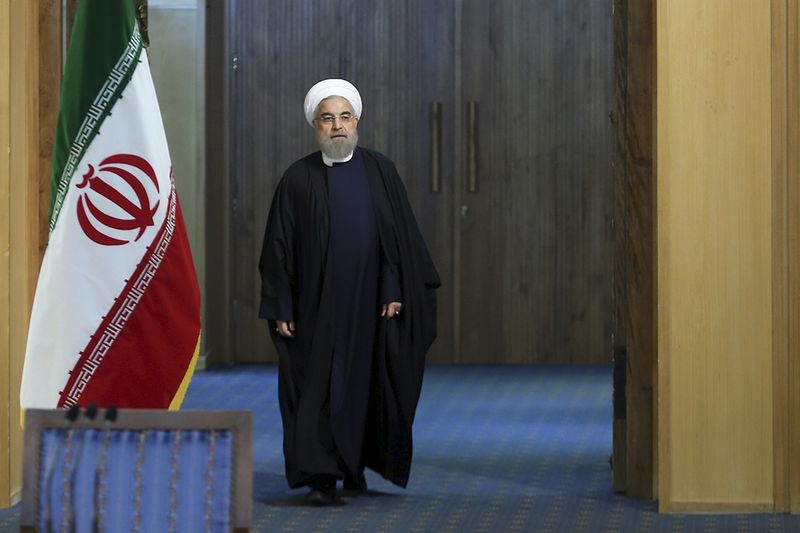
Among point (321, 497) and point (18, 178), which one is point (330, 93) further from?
point (321, 497)

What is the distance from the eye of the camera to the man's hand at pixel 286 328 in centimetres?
586

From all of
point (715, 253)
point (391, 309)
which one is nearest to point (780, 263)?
point (715, 253)

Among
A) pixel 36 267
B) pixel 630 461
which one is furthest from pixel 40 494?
pixel 630 461

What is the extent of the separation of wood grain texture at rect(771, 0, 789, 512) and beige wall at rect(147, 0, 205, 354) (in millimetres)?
5640

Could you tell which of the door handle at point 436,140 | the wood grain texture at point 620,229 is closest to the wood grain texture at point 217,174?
the door handle at point 436,140

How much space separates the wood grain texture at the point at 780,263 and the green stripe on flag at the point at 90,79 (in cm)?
216

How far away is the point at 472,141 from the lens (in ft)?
35.6

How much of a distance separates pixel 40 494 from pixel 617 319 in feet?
11.5

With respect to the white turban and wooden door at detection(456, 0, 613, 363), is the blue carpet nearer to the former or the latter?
wooden door at detection(456, 0, 613, 363)

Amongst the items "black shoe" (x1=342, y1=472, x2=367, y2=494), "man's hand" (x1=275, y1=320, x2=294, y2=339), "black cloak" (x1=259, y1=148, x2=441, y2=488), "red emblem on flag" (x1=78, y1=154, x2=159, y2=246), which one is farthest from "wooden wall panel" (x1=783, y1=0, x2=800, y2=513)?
"red emblem on flag" (x1=78, y1=154, x2=159, y2=246)

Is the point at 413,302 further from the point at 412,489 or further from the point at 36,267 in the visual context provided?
the point at 36,267

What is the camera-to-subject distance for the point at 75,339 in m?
4.42

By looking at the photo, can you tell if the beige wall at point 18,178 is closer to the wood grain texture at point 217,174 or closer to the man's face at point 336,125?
the man's face at point 336,125

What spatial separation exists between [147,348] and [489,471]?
2.36 m
